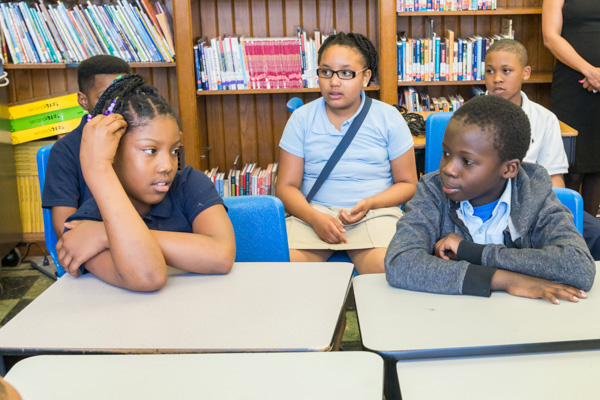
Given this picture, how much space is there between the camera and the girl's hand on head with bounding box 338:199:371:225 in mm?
2400

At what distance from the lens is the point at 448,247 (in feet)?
5.30

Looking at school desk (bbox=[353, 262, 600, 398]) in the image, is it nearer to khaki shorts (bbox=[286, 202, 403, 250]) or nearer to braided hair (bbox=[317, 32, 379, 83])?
khaki shorts (bbox=[286, 202, 403, 250])

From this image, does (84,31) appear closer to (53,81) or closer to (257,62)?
(53,81)

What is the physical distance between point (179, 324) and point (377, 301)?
0.40 meters

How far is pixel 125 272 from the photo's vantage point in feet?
4.96

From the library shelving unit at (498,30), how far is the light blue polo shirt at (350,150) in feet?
5.03

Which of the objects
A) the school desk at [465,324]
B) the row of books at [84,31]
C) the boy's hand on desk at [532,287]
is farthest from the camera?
the row of books at [84,31]

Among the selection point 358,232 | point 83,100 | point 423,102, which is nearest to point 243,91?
point 423,102

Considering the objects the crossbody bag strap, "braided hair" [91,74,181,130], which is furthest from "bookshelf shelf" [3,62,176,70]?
"braided hair" [91,74,181,130]

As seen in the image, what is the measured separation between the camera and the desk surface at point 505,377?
3.36ft

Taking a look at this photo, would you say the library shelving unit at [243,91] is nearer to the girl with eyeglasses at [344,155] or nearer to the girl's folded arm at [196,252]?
the girl with eyeglasses at [344,155]

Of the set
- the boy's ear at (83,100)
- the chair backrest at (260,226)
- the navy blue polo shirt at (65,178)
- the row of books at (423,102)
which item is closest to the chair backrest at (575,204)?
the chair backrest at (260,226)

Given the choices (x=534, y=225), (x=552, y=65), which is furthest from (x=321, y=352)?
(x=552, y=65)

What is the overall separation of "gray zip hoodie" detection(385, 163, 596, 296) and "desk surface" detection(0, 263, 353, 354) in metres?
0.16
